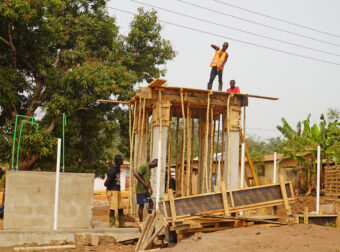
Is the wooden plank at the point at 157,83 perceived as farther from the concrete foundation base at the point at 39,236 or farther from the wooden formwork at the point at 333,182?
the wooden formwork at the point at 333,182

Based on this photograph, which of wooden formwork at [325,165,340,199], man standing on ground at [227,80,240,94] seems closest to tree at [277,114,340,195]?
wooden formwork at [325,165,340,199]

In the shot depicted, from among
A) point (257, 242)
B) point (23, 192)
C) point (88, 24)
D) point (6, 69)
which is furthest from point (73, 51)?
point (257, 242)

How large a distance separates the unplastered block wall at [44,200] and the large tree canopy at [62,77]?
4.52 metres

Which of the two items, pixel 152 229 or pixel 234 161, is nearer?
pixel 152 229

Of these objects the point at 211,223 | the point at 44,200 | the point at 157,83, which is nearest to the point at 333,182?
the point at 157,83

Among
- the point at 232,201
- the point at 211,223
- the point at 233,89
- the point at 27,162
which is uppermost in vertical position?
the point at 233,89

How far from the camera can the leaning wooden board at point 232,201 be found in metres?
8.46

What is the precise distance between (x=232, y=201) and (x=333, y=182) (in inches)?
359

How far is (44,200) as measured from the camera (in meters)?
9.54

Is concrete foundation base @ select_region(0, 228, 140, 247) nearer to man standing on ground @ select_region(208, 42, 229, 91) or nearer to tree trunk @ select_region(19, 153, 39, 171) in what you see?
man standing on ground @ select_region(208, 42, 229, 91)

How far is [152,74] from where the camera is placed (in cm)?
1916

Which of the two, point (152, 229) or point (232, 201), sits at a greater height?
point (232, 201)

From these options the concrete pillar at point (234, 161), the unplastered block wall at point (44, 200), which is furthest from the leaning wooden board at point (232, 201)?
the concrete pillar at point (234, 161)

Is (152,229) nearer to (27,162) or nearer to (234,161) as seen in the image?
(234,161)
